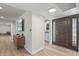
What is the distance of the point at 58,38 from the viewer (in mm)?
5449

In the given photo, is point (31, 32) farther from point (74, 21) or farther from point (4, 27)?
point (4, 27)

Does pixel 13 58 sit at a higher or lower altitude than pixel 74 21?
lower

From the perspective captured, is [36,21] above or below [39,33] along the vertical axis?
above

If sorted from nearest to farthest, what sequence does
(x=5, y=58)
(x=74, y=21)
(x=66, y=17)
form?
(x=5, y=58), (x=74, y=21), (x=66, y=17)

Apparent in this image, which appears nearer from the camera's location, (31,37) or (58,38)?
(31,37)

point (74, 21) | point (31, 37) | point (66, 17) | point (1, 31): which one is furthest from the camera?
point (1, 31)

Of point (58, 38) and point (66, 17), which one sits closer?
point (66, 17)

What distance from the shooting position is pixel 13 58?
2.50 ft

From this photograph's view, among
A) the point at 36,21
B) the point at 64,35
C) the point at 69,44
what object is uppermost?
the point at 36,21

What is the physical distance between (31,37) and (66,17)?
235 cm

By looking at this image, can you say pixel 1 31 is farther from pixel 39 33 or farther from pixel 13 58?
pixel 13 58

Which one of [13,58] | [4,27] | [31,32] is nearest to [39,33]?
[31,32]

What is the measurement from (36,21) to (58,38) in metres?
2.23

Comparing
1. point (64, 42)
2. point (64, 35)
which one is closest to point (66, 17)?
point (64, 35)
